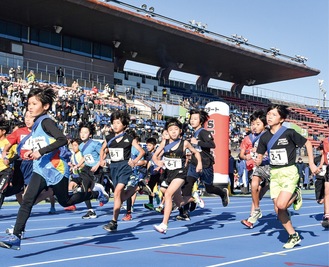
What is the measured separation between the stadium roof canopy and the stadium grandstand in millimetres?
63

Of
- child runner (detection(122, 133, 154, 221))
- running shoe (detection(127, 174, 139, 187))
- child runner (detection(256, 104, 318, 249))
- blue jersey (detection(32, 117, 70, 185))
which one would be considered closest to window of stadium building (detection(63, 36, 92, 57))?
child runner (detection(122, 133, 154, 221))

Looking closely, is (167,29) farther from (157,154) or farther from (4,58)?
(157,154)

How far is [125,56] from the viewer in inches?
1875

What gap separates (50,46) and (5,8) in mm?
5827

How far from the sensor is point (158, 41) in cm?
4284

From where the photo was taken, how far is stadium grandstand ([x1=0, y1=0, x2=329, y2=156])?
1194 inches

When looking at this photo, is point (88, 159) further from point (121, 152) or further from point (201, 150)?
point (201, 150)

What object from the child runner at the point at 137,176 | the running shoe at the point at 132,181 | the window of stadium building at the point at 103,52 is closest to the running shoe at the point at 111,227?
the running shoe at the point at 132,181

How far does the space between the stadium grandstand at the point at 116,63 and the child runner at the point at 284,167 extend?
16.4 m

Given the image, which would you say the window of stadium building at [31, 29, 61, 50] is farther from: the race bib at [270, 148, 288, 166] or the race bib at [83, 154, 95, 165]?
the race bib at [270, 148, 288, 166]

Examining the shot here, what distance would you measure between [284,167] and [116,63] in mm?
40213

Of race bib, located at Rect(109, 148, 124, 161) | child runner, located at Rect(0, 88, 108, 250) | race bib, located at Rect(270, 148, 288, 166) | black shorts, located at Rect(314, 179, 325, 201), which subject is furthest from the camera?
black shorts, located at Rect(314, 179, 325, 201)

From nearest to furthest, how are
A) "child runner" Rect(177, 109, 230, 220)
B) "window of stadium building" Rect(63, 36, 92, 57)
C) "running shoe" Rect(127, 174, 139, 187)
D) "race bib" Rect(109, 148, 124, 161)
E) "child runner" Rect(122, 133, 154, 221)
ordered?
1. "race bib" Rect(109, 148, 124, 161)
2. "running shoe" Rect(127, 174, 139, 187)
3. "child runner" Rect(177, 109, 230, 220)
4. "child runner" Rect(122, 133, 154, 221)
5. "window of stadium building" Rect(63, 36, 92, 57)

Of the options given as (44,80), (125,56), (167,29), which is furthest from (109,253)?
(125,56)
